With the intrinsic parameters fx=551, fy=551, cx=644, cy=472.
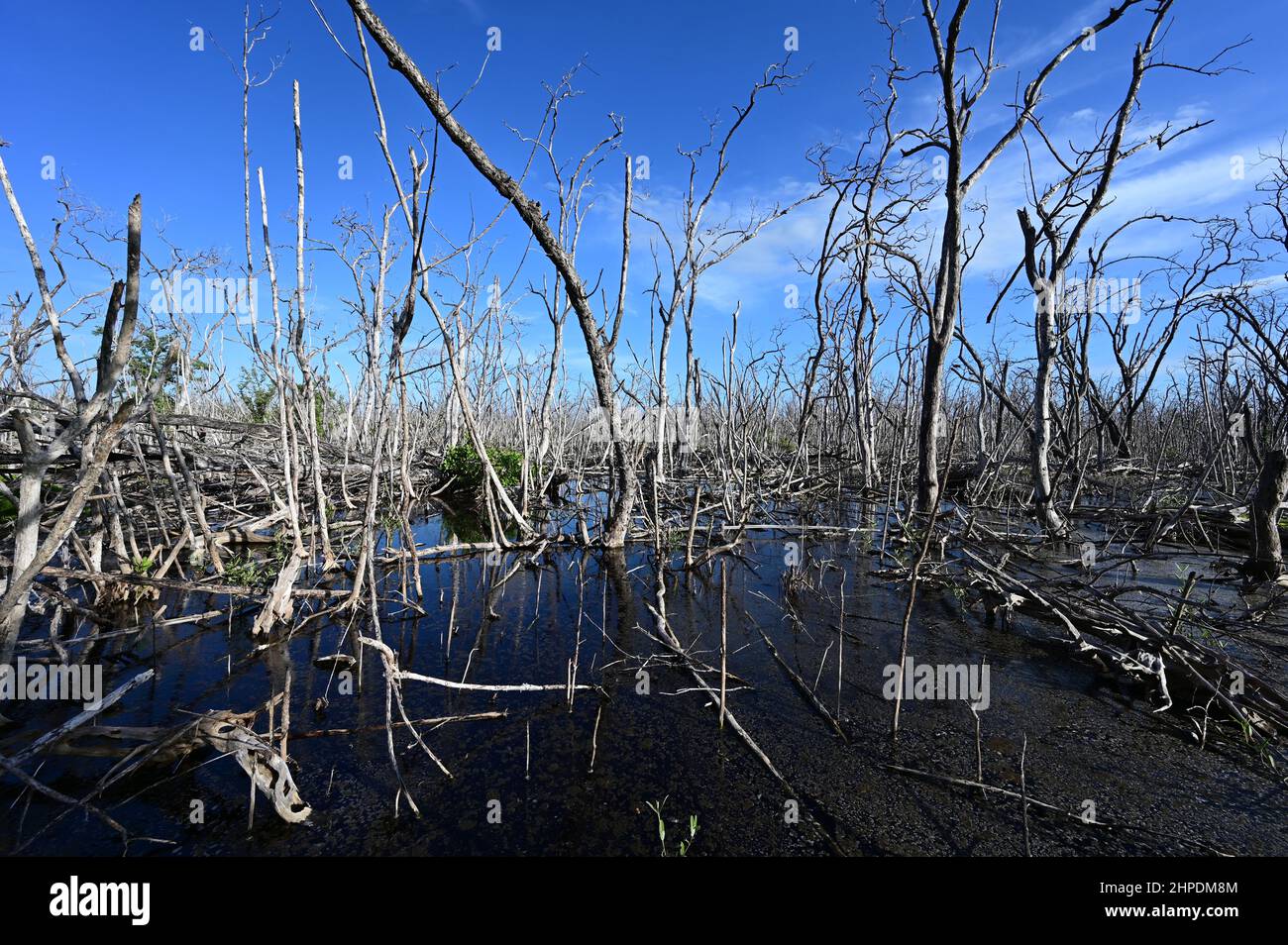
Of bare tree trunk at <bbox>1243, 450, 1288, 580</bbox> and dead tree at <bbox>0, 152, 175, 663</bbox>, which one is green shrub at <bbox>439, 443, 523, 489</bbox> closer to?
dead tree at <bbox>0, 152, 175, 663</bbox>

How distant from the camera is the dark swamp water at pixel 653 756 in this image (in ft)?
7.23

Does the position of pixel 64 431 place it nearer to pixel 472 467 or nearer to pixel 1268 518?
pixel 1268 518

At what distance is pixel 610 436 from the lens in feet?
21.7

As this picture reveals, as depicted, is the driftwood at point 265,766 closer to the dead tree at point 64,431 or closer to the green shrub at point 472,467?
the dead tree at point 64,431

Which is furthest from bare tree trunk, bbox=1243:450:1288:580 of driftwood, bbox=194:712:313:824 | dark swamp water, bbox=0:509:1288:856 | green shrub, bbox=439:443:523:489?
green shrub, bbox=439:443:523:489

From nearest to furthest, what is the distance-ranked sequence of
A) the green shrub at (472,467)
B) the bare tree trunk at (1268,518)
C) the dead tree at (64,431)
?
the dead tree at (64,431) → the bare tree trunk at (1268,518) → the green shrub at (472,467)

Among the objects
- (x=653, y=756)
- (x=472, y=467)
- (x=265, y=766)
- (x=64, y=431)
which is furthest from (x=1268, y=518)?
(x=472, y=467)

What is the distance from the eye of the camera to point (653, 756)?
280 cm

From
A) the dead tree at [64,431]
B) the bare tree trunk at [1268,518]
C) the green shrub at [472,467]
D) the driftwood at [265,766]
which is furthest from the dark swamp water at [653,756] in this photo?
the green shrub at [472,467]

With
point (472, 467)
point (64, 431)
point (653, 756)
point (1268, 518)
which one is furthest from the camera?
point (472, 467)

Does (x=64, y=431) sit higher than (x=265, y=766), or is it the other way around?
(x=64, y=431)
